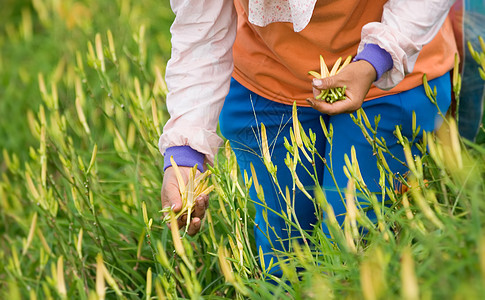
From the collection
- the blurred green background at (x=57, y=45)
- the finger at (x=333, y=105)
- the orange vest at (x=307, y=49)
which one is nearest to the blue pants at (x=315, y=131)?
the orange vest at (x=307, y=49)

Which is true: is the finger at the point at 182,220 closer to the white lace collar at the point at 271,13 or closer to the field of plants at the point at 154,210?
the field of plants at the point at 154,210

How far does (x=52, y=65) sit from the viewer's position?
3.45 metres

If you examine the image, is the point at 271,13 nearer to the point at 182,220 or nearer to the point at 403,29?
the point at 403,29

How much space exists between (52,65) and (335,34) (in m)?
2.50

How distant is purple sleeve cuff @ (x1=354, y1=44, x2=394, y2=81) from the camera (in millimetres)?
1144

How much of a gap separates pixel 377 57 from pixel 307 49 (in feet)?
0.83

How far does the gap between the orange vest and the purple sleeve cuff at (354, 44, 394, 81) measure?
0.16 meters

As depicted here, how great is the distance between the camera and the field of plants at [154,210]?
0.92 m

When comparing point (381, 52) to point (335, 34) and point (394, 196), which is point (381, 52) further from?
point (394, 196)

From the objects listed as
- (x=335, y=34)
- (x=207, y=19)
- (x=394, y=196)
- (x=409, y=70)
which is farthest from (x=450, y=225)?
(x=207, y=19)

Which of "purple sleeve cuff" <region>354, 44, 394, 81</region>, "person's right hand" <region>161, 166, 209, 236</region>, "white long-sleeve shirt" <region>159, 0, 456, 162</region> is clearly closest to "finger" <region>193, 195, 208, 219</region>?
"person's right hand" <region>161, 166, 209, 236</region>

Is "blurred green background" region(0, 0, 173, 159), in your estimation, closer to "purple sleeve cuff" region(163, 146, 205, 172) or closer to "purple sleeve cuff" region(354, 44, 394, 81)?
"purple sleeve cuff" region(163, 146, 205, 172)

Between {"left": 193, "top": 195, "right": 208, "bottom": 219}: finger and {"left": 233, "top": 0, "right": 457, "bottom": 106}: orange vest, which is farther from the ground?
{"left": 233, "top": 0, "right": 457, "bottom": 106}: orange vest

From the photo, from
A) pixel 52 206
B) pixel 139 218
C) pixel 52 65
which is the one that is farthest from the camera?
pixel 52 65
